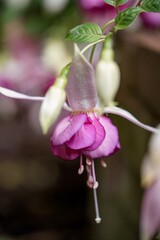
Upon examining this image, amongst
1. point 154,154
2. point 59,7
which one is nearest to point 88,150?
point 154,154

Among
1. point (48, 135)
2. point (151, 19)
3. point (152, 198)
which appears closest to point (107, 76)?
point (152, 198)

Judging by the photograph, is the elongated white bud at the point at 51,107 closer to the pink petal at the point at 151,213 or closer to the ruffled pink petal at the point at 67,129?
the ruffled pink petal at the point at 67,129

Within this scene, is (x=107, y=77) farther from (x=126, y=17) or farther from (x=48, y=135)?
(x=48, y=135)

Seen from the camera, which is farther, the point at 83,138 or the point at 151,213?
the point at 151,213

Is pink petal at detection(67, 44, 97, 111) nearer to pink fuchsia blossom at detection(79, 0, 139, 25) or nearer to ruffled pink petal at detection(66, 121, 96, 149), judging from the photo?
ruffled pink petal at detection(66, 121, 96, 149)

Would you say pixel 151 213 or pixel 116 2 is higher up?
pixel 116 2

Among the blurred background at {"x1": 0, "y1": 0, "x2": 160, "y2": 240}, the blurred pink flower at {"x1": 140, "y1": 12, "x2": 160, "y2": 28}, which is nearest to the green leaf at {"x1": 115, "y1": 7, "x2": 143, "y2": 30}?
the blurred background at {"x1": 0, "y1": 0, "x2": 160, "y2": 240}

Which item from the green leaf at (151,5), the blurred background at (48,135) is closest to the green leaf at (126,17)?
the green leaf at (151,5)
